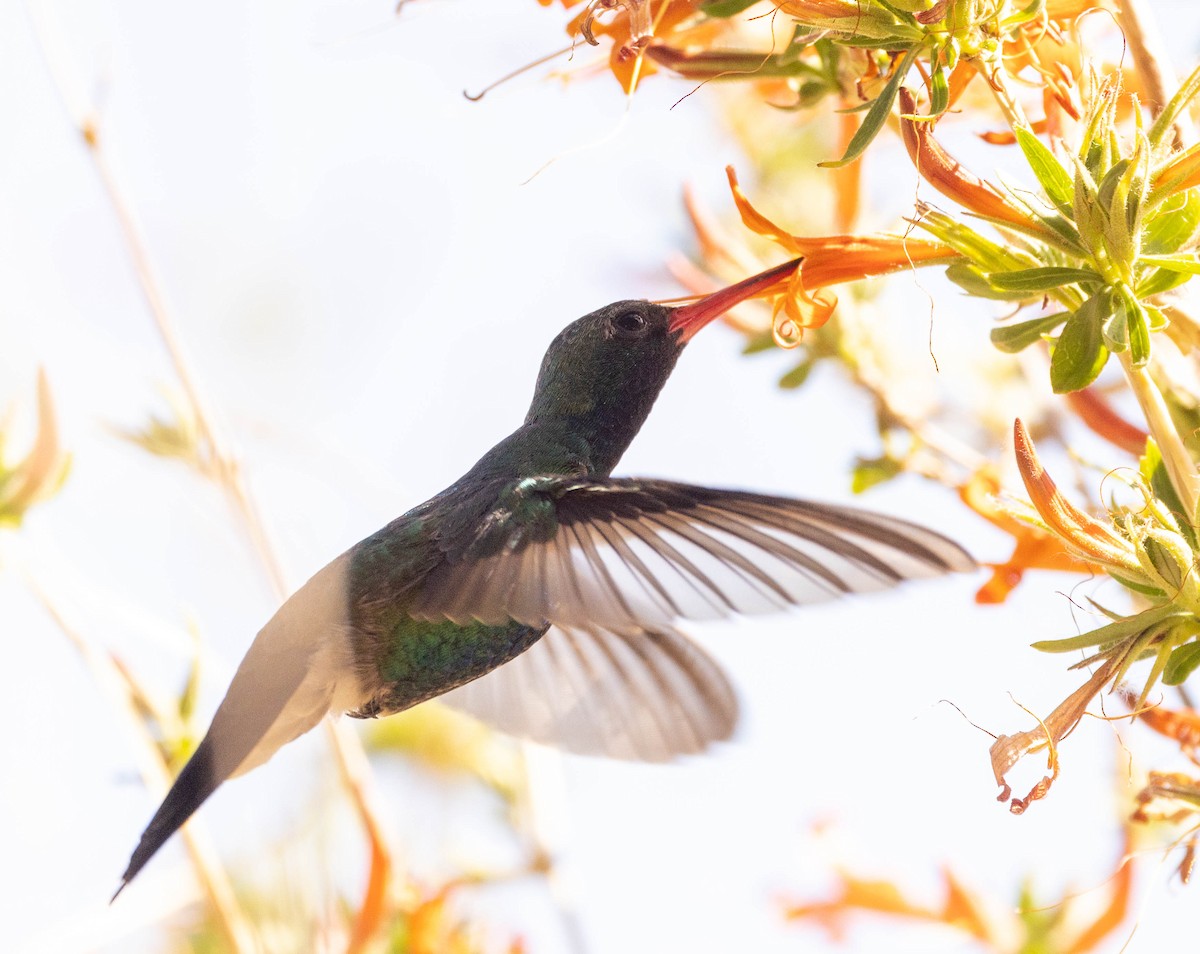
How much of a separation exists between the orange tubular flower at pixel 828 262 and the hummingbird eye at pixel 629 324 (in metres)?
0.54

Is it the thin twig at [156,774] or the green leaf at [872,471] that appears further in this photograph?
the green leaf at [872,471]

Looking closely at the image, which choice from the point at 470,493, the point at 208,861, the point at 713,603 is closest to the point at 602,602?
the point at 713,603

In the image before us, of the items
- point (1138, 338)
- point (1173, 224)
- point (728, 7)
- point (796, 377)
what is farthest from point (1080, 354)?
point (796, 377)

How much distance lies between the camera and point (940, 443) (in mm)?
2480

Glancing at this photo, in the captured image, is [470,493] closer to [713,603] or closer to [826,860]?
[713,603]

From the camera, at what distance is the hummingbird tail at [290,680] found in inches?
89.4

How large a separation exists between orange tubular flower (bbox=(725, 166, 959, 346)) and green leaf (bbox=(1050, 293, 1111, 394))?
26cm

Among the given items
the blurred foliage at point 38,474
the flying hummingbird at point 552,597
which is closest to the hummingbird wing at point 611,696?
the flying hummingbird at point 552,597

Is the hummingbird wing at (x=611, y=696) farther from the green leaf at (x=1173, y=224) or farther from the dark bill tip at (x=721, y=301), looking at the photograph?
the green leaf at (x=1173, y=224)

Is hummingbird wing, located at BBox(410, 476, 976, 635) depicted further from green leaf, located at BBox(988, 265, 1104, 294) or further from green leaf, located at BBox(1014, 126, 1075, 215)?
green leaf, located at BBox(1014, 126, 1075, 215)

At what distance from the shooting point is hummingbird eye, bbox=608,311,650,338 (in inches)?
95.0

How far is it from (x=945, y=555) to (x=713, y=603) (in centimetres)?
48

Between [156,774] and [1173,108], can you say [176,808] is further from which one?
[1173,108]

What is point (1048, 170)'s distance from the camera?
150cm
